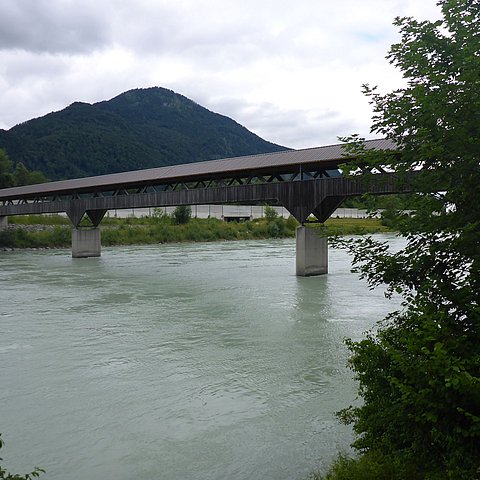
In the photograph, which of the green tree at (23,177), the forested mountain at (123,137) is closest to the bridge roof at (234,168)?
the green tree at (23,177)

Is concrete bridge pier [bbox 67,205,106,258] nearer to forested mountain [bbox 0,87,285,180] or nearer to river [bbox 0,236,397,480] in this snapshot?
river [bbox 0,236,397,480]

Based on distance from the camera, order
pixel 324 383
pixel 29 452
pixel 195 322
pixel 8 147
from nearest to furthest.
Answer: pixel 29 452 → pixel 324 383 → pixel 195 322 → pixel 8 147

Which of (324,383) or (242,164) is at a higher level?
(242,164)

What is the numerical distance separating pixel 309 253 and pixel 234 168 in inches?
188

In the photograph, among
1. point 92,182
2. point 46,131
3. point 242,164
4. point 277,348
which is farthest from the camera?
point 46,131

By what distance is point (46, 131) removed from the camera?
118 meters

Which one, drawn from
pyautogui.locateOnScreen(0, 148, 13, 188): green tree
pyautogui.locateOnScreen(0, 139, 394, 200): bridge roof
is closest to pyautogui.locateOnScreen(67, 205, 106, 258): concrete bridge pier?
pyautogui.locateOnScreen(0, 139, 394, 200): bridge roof

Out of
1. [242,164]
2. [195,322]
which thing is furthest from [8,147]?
[195,322]

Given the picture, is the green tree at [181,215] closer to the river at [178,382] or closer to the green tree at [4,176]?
the green tree at [4,176]

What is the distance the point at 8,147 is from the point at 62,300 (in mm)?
99861

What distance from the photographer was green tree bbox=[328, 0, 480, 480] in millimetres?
3164

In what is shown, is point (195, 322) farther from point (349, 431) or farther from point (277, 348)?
point (349, 431)

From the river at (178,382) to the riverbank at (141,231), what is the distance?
24336 mm

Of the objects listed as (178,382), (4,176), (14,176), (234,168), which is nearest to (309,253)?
(234,168)
